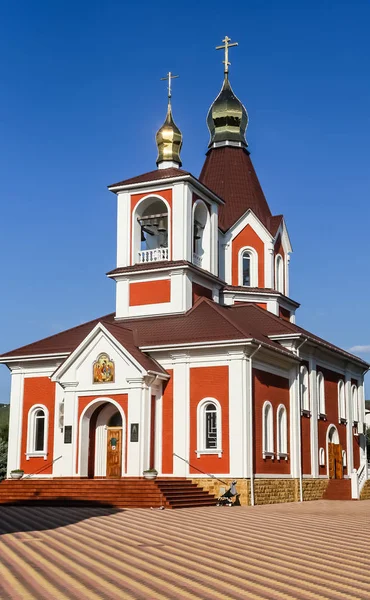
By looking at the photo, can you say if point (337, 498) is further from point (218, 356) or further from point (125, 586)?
point (125, 586)

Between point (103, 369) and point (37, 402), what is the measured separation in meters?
3.81

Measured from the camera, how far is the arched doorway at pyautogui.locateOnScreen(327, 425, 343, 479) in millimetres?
29359

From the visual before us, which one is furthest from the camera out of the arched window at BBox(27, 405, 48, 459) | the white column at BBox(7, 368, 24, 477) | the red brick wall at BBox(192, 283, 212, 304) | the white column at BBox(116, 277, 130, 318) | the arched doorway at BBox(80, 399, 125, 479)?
the white column at BBox(116, 277, 130, 318)

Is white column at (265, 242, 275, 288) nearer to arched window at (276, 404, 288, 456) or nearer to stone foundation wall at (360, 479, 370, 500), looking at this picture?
arched window at (276, 404, 288, 456)

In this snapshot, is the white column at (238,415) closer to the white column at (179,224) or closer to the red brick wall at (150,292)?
the red brick wall at (150,292)

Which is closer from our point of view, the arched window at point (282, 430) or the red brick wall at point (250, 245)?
the arched window at point (282, 430)

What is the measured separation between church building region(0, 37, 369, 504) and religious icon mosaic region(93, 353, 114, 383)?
37mm

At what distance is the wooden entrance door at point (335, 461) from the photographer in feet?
96.3

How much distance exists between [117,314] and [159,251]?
8.98 feet

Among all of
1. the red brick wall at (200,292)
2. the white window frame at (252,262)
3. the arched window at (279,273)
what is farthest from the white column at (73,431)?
the arched window at (279,273)

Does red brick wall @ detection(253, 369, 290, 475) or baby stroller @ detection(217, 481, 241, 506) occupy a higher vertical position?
red brick wall @ detection(253, 369, 290, 475)

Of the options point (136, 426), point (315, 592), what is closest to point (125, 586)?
point (315, 592)

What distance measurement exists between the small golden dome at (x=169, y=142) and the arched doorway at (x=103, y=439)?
10.2 meters

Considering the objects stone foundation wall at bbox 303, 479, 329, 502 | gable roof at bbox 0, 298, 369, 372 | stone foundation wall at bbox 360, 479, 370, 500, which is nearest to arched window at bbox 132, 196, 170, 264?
gable roof at bbox 0, 298, 369, 372
